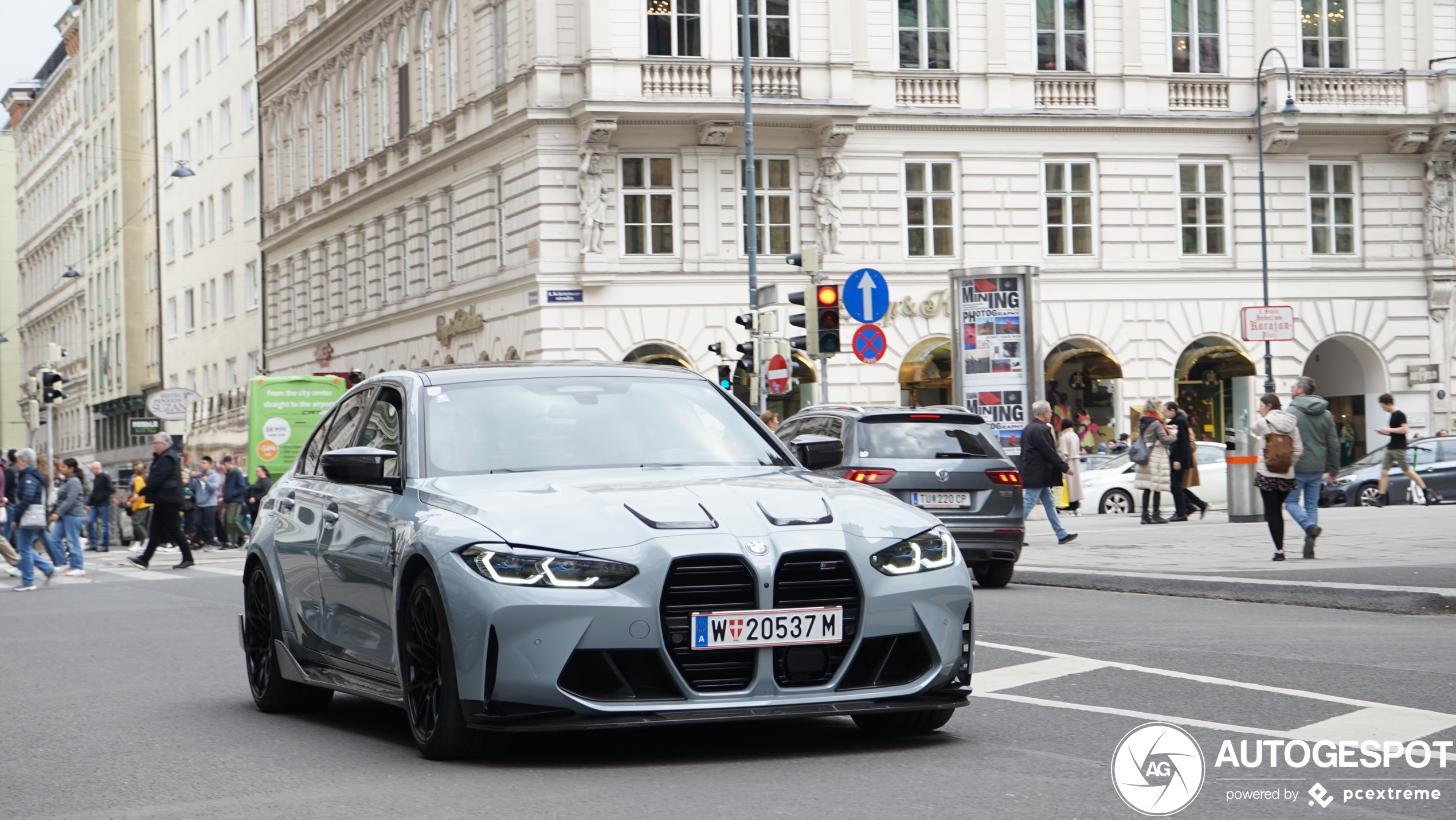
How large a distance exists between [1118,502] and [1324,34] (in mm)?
14573

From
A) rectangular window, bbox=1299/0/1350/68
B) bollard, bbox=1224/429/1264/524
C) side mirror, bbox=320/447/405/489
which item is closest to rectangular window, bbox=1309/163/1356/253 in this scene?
rectangular window, bbox=1299/0/1350/68

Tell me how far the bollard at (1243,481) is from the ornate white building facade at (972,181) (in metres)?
10.9

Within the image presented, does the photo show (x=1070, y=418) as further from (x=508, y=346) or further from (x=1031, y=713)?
(x=1031, y=713)

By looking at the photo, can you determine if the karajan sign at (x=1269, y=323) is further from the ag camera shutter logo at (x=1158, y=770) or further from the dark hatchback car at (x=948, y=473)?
the ag camera shutter logo at (x=1158, y=770)

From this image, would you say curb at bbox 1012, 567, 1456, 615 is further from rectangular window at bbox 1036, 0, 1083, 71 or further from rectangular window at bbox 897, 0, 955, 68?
rectangular window at bbox 1036, 0, 1083, 71

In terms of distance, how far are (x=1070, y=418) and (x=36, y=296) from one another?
81205mm

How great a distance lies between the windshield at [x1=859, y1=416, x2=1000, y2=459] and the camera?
17719 mm

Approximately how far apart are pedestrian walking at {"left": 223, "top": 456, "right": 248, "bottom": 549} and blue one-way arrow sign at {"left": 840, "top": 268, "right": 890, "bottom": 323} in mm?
18536

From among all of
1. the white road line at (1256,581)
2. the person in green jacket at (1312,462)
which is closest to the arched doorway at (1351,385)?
the person in green jacket at (1312,462)

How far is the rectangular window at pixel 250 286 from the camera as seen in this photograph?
61.9m

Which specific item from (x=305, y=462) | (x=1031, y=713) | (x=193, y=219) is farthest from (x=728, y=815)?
(x=193, y=219)

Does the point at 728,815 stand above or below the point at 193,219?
below

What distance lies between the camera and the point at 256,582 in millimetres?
9500

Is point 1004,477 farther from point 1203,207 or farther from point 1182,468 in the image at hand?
point 1203,207
